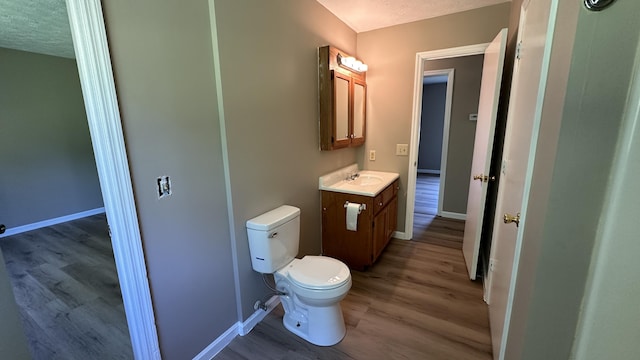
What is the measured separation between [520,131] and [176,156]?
1.80 metres

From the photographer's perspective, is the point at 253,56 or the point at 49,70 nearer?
the point at 253,56

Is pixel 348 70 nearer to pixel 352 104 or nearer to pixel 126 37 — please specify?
pixel 352 104

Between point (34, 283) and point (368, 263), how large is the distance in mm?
3094

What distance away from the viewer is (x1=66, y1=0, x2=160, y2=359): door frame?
0.97 m

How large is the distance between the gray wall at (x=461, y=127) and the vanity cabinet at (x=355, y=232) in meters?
1.65

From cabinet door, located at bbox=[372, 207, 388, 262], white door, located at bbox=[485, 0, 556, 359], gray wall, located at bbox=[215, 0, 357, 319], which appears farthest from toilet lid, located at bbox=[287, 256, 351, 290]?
white door, located at bbox=[485, 0, 556, 359]

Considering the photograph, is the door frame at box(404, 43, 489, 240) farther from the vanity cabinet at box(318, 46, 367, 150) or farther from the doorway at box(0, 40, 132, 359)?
the doorway at box(0, 40, 132, 359)

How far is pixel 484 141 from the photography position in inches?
85.3

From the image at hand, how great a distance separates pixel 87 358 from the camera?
1.62 m

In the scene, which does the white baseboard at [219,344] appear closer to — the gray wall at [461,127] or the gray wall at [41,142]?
the gray wall at [461,127]

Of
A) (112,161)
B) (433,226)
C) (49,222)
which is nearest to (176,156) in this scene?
(112,161)

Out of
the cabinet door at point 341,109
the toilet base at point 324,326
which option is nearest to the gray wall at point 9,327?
the toilet base at point 324,326

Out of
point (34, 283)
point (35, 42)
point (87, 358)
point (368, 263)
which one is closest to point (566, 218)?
point (368, 263)

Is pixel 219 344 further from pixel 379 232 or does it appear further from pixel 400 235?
pixel 400 235
